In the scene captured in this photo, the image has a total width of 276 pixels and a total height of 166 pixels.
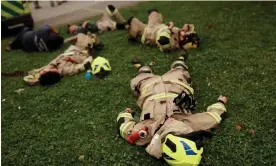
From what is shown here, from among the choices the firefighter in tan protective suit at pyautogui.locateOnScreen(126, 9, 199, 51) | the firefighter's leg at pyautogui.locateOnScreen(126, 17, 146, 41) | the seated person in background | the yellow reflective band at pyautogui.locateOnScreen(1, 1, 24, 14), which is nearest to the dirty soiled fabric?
the firefighter in tan protective suit at pyautogui.locateOnScreen(126, 9, 199, 51)

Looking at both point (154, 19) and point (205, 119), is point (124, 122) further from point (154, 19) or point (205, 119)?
point (154, 19)

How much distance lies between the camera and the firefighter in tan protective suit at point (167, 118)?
3816 millimetres

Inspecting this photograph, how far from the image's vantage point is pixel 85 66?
253 inches

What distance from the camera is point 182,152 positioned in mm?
3639

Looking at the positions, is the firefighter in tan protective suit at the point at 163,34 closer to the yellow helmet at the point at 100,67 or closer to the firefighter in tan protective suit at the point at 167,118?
the yellow helmet at the point at 100,67

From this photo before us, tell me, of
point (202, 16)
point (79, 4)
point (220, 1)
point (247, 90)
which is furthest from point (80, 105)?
point (79, 4)

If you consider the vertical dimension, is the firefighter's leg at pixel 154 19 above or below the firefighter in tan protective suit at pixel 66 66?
above

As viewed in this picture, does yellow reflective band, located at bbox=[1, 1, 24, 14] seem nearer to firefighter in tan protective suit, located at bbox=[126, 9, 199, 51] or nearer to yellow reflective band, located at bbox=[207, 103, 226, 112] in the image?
firefighter in tan protective suit, located at bbox=[126, 9, 199, 51]

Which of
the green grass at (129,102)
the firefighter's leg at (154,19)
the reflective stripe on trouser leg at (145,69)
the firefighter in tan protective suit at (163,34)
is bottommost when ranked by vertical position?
the green grass at (129,102)

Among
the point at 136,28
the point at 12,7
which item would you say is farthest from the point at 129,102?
the point at 12,7

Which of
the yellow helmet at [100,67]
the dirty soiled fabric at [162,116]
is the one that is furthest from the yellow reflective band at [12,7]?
the dirty soiled fabric at [162,116]

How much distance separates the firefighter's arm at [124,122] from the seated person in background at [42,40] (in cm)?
346

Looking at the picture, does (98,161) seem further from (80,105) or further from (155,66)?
(155,66)

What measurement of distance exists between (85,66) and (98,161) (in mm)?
2558
